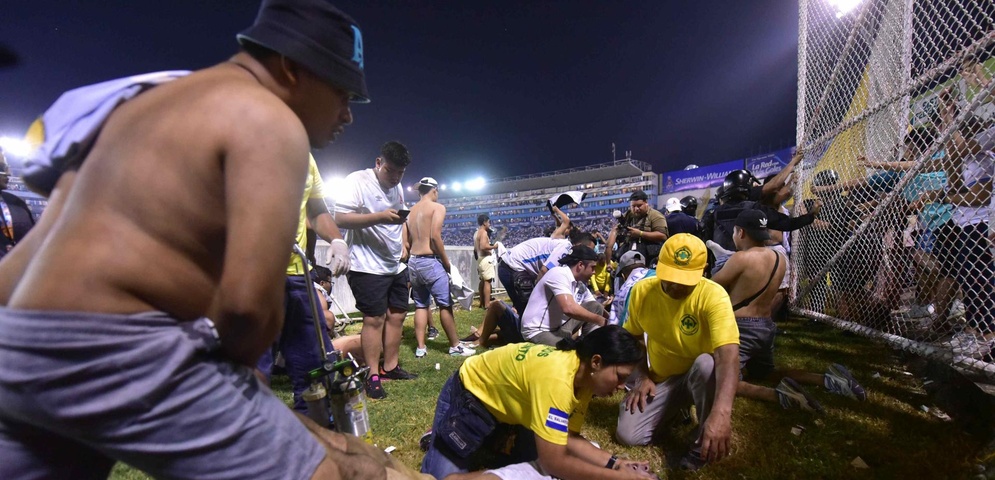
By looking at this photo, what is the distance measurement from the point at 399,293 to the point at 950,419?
13.7 ft

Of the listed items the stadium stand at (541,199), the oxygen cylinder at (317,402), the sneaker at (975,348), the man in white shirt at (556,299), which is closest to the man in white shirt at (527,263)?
the man in white shirt at (556,299)

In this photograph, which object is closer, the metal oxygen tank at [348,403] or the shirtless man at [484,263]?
the metal oxygen tank at [348,403]

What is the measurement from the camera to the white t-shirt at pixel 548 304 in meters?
3.84

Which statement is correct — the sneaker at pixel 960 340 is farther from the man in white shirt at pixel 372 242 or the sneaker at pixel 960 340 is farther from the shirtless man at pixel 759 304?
the man in white shirt at pixel 372 242

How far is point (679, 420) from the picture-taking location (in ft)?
9.99

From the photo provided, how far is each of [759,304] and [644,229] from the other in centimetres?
278

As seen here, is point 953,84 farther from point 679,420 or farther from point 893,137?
point 679,420

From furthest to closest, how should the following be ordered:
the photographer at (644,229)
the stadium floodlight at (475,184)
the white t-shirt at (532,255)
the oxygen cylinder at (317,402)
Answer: the stadium floodlight at (475,184) < the photographer at (644,229) < the white t-shirt at (532,255) < the oxygen cylinder at (317,402)

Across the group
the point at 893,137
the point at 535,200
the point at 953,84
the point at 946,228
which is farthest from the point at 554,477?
the point at 535,200

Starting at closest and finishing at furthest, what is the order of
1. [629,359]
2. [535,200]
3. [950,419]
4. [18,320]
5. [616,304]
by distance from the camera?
[18,320] → [629,359] → [950,419] → [616,304] → [535,200]

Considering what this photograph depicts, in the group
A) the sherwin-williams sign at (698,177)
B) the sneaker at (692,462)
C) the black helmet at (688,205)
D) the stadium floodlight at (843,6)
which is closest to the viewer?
the sneaker at (692,462)

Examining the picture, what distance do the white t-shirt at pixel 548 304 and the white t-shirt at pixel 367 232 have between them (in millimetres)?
1445

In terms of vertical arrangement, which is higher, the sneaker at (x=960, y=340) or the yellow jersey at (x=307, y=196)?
the yellow jersey at (x=307, y=196)

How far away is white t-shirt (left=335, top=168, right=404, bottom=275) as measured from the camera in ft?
11.8
